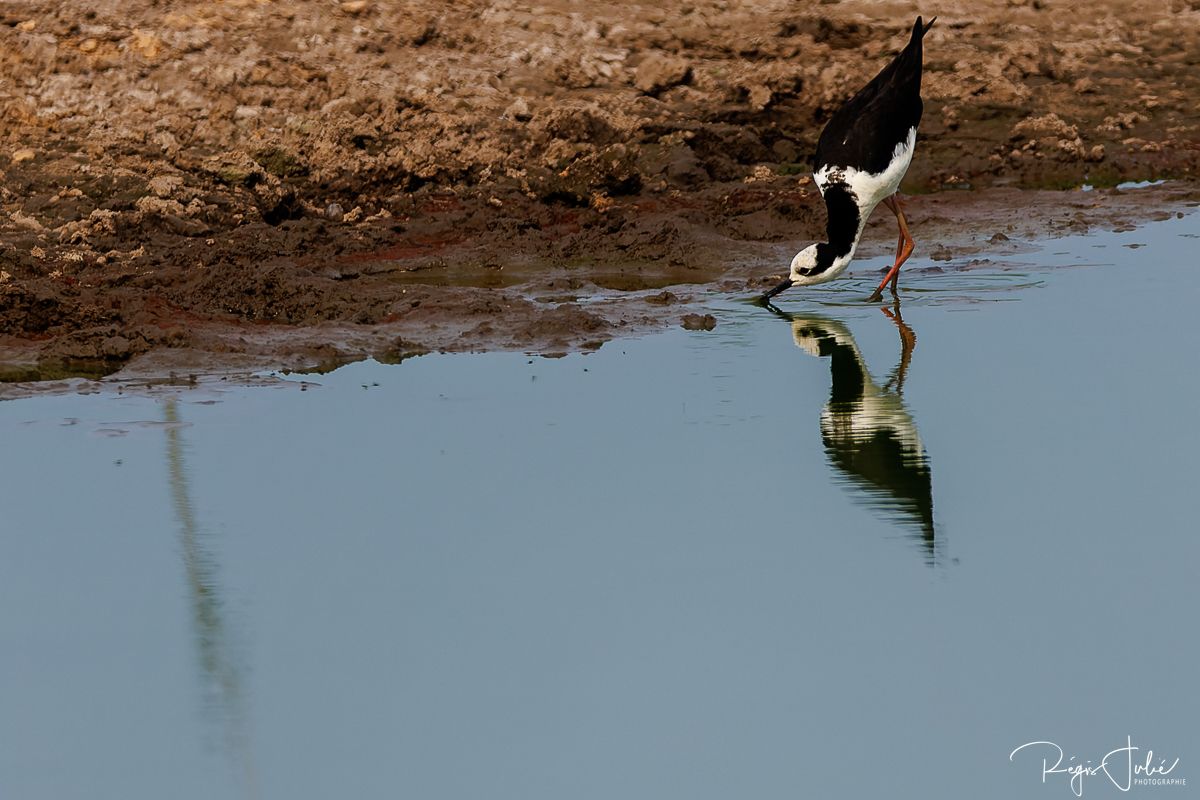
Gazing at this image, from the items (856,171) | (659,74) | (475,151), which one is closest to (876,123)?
(856,171)

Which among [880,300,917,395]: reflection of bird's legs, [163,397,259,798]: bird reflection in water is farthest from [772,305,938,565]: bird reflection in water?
[163,397,259,798]: bird reflection in water

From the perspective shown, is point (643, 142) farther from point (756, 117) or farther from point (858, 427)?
point (858, 427)

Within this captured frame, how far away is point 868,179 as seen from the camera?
34.4 feet

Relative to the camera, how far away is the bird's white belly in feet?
34.4

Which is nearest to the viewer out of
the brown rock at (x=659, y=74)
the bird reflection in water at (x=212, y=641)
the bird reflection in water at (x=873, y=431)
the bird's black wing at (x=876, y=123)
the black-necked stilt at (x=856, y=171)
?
the bird reflection in water at (x=212, y=641)

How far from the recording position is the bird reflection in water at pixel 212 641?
4695mm

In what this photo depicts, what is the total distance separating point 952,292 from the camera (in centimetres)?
1051

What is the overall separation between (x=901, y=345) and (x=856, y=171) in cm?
154

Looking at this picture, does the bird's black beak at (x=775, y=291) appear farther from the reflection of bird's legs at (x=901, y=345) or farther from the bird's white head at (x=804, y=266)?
the reflection of bird's legs at (x=901, y=345)

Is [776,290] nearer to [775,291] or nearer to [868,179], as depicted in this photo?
[775,291]

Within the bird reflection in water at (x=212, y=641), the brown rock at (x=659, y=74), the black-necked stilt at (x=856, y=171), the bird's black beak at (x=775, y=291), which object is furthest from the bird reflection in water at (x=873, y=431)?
the brown rock at (x=659, y=74)

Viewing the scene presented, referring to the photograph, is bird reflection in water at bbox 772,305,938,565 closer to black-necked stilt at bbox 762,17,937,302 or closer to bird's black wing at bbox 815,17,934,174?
black-necked stilt at bbox 762,17,937,302

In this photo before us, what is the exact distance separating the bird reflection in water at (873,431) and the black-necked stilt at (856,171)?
1.31 ft

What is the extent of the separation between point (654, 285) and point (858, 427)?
3242 millimetres
